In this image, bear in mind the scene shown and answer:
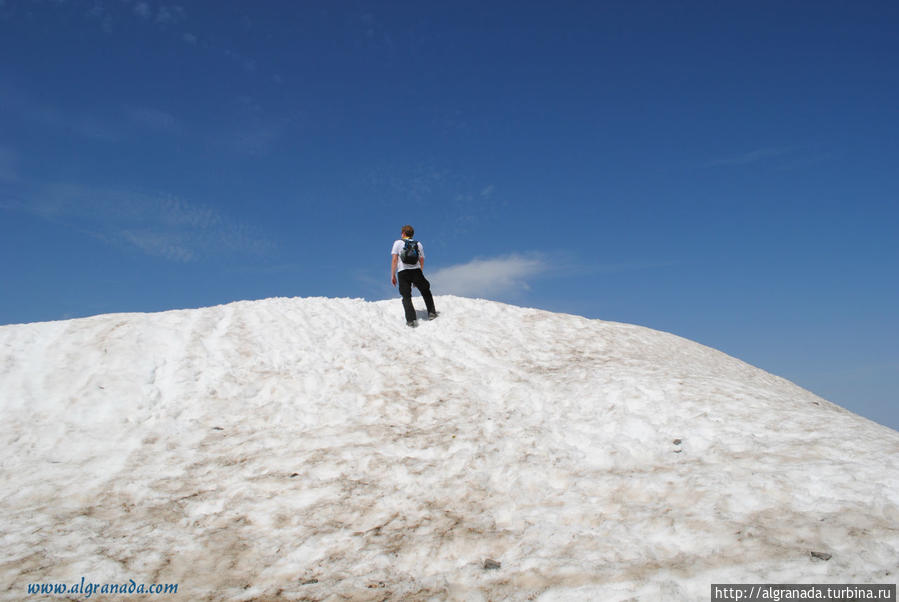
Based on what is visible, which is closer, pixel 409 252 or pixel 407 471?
pixel 407 471

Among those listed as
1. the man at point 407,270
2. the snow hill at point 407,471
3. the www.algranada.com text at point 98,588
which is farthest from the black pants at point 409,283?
the www.algranada.com text at point 98,588

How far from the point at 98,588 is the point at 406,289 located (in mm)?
11322

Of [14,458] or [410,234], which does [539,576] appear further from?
[410,234]

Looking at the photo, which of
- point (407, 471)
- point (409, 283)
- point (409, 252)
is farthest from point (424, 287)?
point (407, 471)

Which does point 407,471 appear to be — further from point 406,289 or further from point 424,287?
point 424,287

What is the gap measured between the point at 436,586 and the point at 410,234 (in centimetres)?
1147

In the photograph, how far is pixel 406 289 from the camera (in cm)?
1609

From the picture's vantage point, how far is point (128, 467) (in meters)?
8.76

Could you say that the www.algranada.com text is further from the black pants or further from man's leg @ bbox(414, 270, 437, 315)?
man's leg @ bbox(414, 270, 437, 315)

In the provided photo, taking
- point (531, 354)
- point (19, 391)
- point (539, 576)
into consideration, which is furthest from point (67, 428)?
point (531, 354)

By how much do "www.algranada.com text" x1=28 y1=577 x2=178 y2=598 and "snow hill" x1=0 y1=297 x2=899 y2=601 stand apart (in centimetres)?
11

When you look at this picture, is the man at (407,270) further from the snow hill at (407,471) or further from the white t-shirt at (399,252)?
the snow hill at (407,471)

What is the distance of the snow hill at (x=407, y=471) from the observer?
223 inches

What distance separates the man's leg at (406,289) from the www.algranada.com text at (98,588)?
10.9 meters
